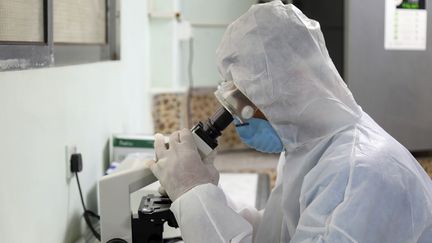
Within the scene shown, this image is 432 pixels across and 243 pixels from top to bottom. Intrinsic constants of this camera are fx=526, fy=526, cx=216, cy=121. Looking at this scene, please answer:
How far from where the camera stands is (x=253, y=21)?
1.25 m

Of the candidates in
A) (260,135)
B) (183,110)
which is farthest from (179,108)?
(260,135)

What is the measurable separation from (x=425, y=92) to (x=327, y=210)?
5.75ft

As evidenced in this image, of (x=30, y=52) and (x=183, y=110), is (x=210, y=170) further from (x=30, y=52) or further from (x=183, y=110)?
(x=183, y=110)

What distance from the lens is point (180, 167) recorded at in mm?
1237

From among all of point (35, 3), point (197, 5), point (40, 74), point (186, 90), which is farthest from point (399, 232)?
point (197, 5)

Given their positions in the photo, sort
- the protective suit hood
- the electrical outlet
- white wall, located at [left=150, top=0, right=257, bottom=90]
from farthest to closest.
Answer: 1. white wall, located at [left=150, top=0, right=257, bottom=90]
2. the electrical outlet
3. the protective suit hood

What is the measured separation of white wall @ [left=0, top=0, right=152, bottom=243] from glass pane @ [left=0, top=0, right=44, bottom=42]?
0.28ft

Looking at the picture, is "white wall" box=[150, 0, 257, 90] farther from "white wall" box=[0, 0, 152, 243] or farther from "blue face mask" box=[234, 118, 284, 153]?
"blue face mask" box=[234, 118, 284, 153]

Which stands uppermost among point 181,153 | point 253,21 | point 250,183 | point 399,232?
point 253,21

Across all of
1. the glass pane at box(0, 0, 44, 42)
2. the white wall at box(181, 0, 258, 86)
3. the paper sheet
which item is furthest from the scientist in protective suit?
the white wall at box(181, 0, 258, 86)

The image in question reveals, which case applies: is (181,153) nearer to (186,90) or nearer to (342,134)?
(342,134)

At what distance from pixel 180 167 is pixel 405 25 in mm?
1717

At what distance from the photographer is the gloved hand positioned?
123 centimetres

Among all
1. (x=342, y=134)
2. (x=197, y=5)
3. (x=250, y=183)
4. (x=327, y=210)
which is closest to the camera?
(x=327, y=210)
